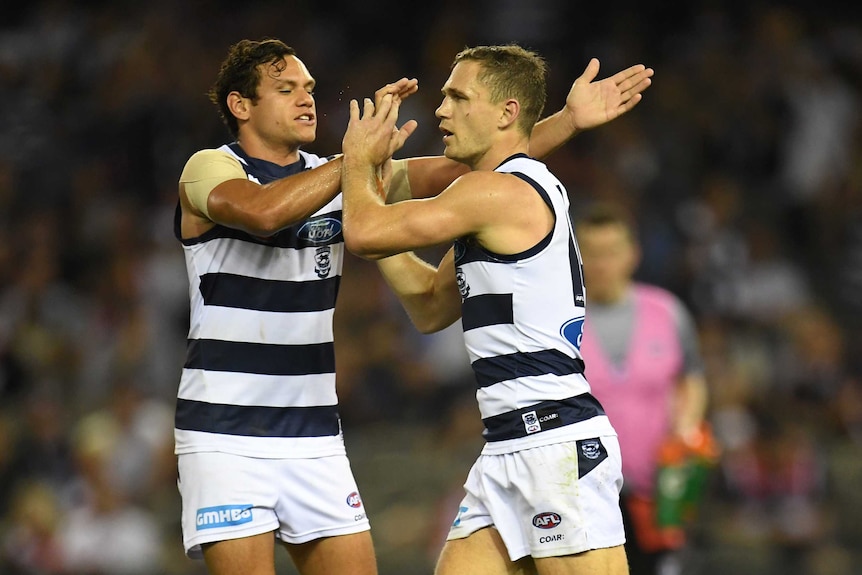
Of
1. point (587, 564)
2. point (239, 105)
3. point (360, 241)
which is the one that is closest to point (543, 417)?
point (587, 564)

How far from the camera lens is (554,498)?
14.0 feet

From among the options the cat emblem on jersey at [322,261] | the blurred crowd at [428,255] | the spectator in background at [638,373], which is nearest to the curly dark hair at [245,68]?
the cat emblem on jersey at [322,261]

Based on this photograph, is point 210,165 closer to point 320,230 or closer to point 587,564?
point 320,230

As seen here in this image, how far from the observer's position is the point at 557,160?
36.0ft

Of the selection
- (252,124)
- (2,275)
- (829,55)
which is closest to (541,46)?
(829,55)

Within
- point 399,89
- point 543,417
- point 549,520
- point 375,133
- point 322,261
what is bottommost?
point 549,520

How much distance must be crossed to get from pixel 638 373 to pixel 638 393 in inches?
3.9

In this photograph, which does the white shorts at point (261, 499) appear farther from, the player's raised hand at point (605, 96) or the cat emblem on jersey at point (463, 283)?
the player's raised hand at point (605, 96)

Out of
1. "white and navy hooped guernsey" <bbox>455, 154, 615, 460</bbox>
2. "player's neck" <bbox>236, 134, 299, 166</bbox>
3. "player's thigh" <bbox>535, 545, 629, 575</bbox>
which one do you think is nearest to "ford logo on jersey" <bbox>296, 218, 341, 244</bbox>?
"player's neck" <bbox>236, 134, 299, 166</bbox>

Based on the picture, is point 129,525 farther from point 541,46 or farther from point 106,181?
point 541,46

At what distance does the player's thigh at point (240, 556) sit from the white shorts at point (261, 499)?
0.03 m

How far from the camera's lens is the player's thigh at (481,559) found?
438 centimetres

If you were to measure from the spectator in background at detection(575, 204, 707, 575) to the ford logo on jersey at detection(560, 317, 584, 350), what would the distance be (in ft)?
6.42

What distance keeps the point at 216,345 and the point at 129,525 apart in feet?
16.7
